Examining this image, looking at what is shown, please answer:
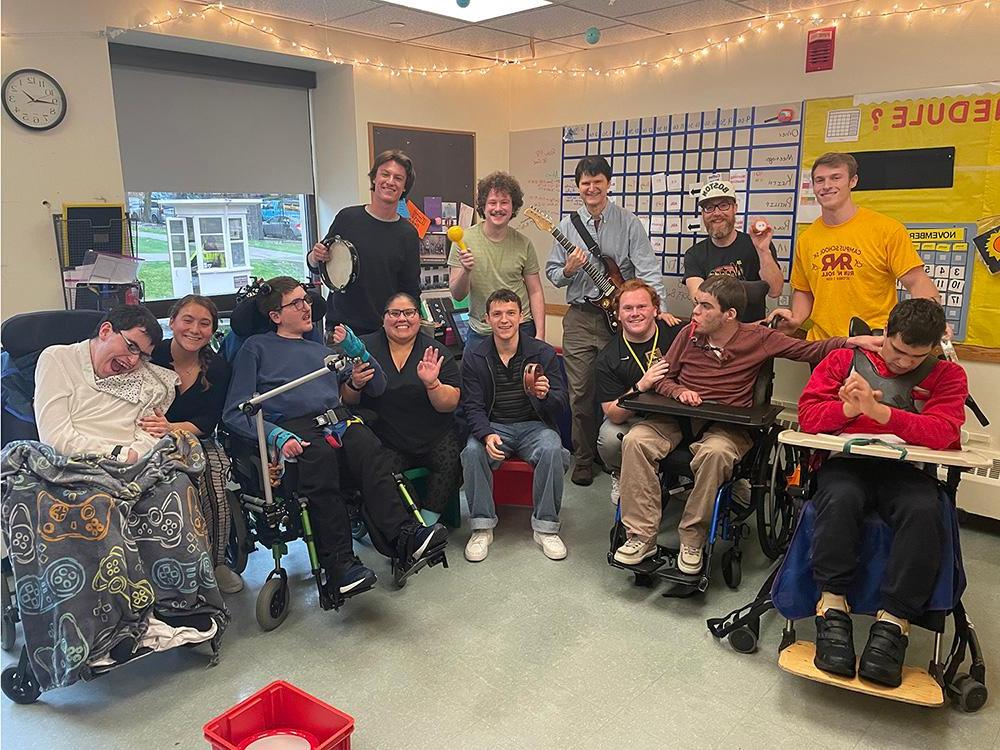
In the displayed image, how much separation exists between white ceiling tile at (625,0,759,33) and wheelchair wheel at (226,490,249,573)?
327 centimetres

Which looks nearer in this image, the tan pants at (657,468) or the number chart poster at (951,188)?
the tan pants at (657,468)

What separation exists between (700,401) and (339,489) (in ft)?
4.84

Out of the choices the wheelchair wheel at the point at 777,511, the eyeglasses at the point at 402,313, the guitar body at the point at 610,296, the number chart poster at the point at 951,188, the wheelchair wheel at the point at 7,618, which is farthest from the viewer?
the guitar body at the point at 610,296

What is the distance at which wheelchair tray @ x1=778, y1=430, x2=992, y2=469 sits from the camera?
86.0 inches

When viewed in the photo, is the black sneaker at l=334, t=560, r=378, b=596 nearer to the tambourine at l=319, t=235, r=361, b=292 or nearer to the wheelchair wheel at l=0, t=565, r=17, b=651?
the wheelchair wheel at l=0, t=565, r=17, b=651

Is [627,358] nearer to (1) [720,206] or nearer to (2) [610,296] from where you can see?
(2) [610,296]

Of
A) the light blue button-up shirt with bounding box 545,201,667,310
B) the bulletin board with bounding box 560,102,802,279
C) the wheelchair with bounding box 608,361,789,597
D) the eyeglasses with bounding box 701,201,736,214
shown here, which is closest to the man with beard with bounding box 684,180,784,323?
the eyeglasses with bounding box 701,201,736,214

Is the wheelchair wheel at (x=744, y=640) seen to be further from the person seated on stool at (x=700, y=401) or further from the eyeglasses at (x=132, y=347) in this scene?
the eyeglasses at (x=132, y=347)

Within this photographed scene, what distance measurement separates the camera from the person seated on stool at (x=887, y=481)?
2.21 meters

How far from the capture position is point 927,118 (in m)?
3.55

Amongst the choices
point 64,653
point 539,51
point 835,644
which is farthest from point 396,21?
point 835,644

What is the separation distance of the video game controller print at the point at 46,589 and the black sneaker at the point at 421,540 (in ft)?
3.51

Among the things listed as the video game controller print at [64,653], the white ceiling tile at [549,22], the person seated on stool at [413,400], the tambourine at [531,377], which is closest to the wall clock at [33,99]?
the person seated on stool at [413,400]

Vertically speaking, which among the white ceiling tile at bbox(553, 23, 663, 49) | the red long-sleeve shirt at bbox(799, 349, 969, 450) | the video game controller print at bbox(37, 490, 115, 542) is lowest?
the video game controller print at bbox(37, 490, 115, 542)
